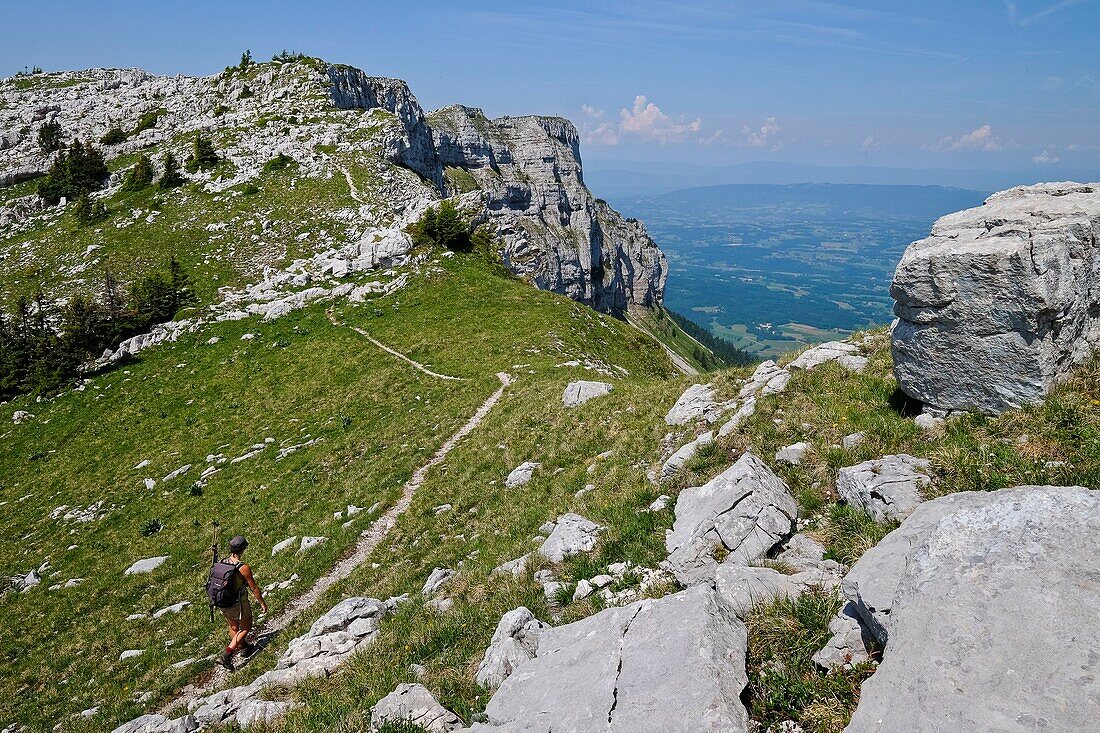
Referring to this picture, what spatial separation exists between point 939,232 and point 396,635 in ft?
44.6

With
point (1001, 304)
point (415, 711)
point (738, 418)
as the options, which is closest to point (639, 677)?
point (415, 711)

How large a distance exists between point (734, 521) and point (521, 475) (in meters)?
9.69

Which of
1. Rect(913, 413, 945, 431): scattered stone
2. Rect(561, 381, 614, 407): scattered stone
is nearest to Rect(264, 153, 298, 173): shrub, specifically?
Rect(561, 381, 614, 407): scattered stone

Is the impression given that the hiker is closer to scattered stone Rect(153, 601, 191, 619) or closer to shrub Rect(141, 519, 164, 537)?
scattered stone Rect(153, 601, 191, 619)

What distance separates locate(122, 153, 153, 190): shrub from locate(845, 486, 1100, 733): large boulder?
79.7m

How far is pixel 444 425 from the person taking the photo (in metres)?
25.1

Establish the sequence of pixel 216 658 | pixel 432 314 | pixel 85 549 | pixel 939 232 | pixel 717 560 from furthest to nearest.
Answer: pixel 432 314 < pixel 85 549 < pixel 216 658 < pixel 939 232 < pixel 717 560

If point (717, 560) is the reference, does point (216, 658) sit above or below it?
below

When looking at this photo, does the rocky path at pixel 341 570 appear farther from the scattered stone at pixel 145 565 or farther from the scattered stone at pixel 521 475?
the scattered stone at pixel 145 565

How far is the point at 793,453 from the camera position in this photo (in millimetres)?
11266

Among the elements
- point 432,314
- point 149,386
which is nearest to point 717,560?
point 432,314

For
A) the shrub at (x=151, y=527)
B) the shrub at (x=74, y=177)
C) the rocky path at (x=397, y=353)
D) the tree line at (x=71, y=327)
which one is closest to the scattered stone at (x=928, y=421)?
the rocky path at (x=397, y=353)

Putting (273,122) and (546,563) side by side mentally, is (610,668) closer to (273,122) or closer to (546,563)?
(546,563)

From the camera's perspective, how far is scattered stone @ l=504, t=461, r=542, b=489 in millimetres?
17828
